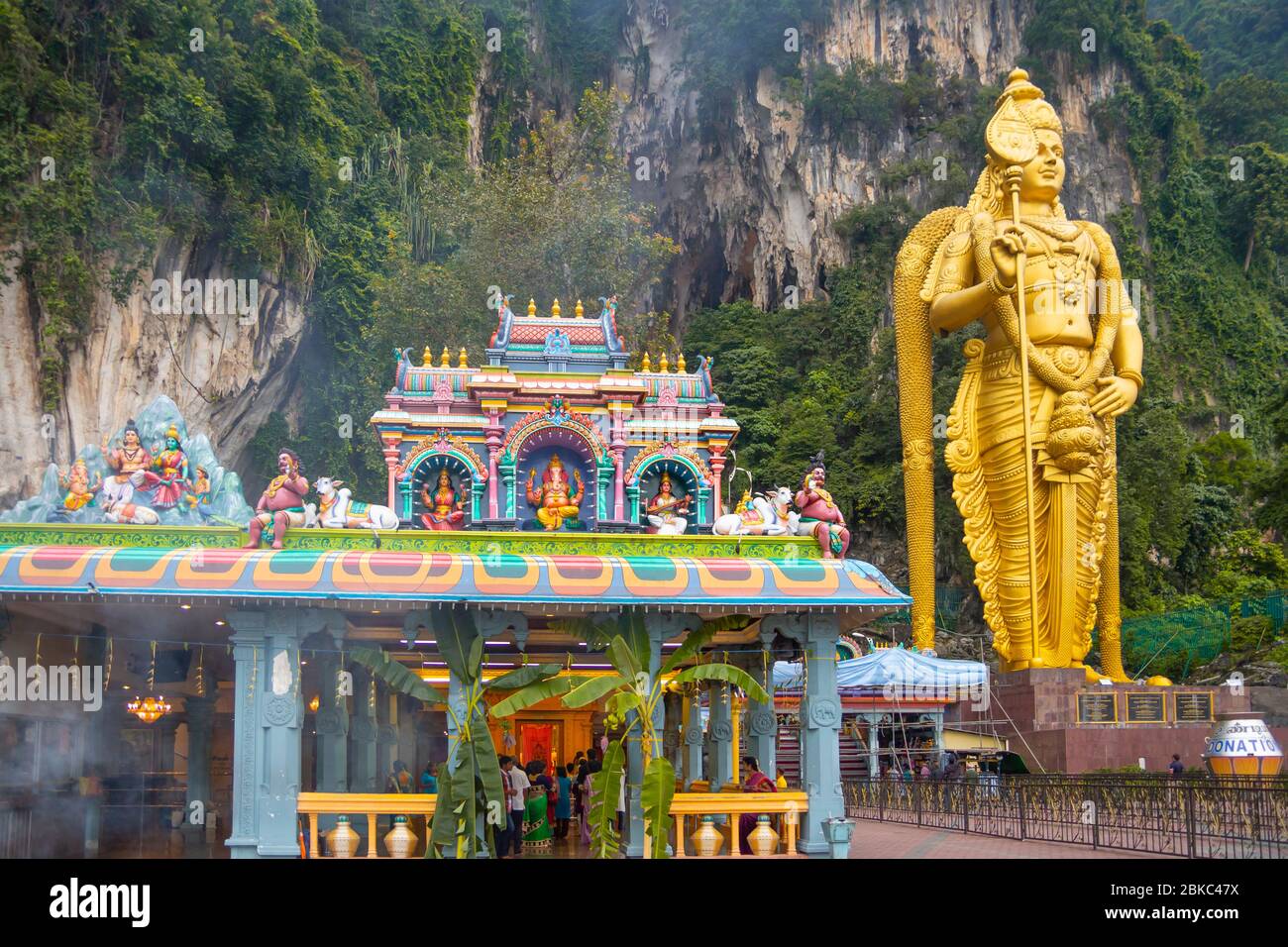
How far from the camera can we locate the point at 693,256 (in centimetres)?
6206

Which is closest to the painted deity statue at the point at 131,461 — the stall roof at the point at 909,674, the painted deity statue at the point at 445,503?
the painted deity statue at the point at 445,503

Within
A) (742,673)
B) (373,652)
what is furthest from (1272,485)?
(373,652)

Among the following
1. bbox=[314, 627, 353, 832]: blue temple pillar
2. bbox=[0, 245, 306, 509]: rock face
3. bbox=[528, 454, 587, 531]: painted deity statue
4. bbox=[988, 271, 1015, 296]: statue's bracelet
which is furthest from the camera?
bbox=[0, 245, 306, 509]: rock face

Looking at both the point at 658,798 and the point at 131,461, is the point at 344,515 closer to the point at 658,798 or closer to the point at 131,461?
the point at 131,461

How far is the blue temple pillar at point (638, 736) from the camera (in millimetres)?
15500

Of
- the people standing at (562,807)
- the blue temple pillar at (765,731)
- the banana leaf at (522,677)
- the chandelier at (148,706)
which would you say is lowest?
the people standing at (562,807)

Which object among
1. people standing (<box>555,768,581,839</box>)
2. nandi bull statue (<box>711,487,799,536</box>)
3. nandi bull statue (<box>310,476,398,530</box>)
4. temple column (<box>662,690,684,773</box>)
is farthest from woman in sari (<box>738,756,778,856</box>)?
nandi bull statue (<box>310,476,398,530</box>)

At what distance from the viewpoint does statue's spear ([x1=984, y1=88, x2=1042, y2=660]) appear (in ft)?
88.0

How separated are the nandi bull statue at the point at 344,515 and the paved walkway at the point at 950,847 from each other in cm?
714

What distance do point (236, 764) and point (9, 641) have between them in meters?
3.59

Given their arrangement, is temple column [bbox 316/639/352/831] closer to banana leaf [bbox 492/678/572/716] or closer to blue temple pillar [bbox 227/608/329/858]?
blue temple pillar [bbox 227/608/329/858]

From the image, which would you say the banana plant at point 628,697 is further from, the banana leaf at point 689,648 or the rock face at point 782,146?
the rock face at point 782,146

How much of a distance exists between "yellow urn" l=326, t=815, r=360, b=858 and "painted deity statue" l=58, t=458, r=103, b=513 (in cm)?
513
